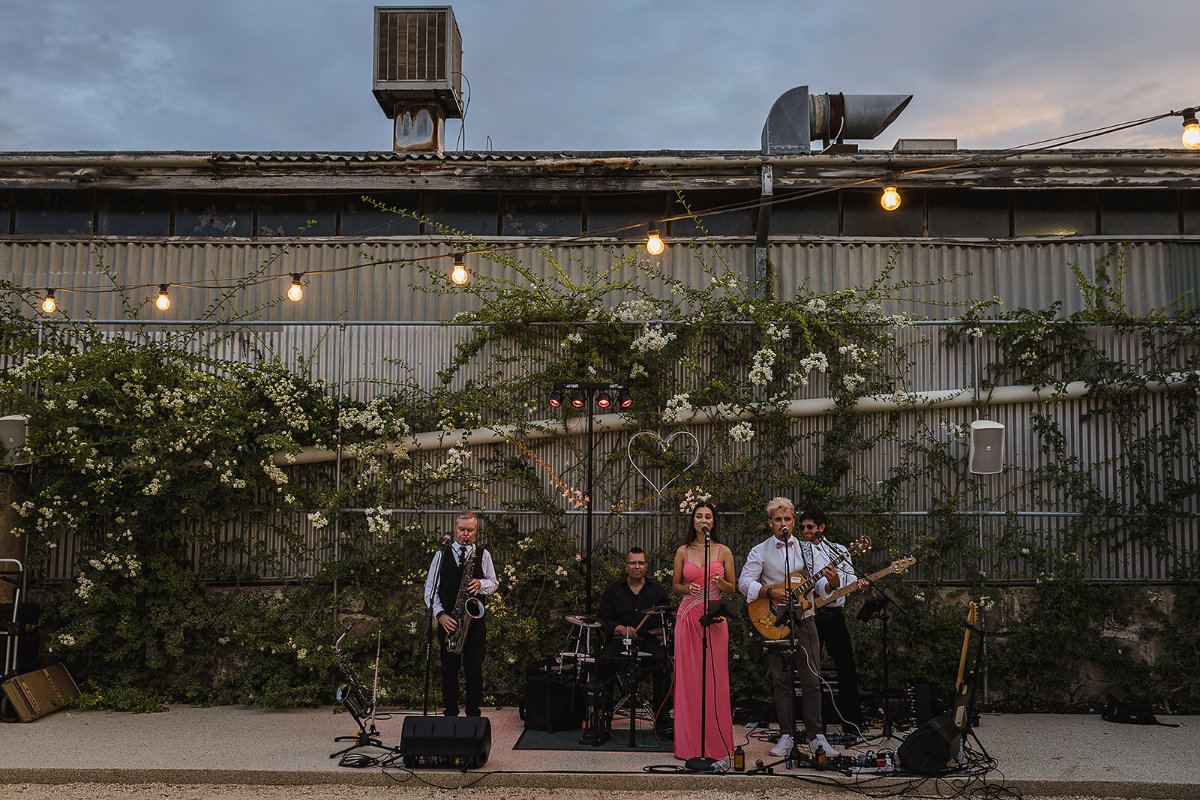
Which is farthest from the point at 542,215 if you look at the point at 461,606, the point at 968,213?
the point at 461,606

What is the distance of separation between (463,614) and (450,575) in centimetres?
35

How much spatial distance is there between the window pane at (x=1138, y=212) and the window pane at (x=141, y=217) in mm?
10646

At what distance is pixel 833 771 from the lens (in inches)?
267

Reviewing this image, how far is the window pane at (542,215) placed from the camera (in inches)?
441

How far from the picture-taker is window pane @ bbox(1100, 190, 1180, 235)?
10.9m

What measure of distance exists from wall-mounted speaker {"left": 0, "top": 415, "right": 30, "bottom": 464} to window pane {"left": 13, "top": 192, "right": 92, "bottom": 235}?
3152mm

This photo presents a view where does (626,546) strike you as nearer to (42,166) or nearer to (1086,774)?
(1086,774)

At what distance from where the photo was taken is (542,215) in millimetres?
11227

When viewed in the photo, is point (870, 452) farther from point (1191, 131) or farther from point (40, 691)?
point (40, 691)

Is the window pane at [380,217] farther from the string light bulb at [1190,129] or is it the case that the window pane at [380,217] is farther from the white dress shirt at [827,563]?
the string light bulb at [1190,129]

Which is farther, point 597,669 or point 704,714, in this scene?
point 597,669

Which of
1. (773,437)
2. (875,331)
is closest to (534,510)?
(773,437)

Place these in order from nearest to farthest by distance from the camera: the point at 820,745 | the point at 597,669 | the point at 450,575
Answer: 1. the point at 820,745
2. the point at 597,669
3. the point at 450,575

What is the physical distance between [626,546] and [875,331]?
3.30 meters
